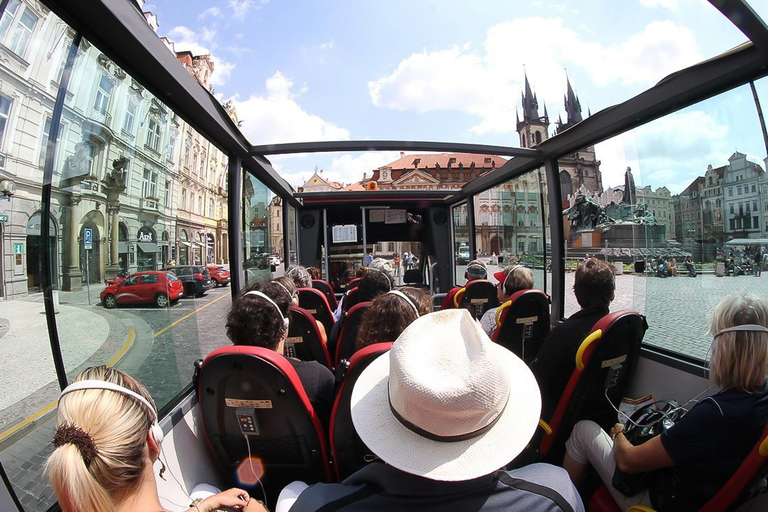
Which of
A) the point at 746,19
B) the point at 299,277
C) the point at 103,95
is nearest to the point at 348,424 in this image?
the point at 103,95

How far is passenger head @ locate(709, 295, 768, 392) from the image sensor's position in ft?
4.68

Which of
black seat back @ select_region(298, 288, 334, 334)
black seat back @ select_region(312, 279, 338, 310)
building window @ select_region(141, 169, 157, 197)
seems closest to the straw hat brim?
building window @ select_region(141, 169, 157, 197)

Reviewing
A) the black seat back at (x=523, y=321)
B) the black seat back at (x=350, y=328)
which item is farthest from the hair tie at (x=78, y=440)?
the black seat back at (x=523, y=321)

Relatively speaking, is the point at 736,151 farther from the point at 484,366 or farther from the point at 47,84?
the point at 47,84

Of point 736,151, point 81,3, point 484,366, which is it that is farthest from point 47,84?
point 736,151

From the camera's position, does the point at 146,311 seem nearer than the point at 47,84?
No

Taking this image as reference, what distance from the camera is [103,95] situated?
1685 millimetres

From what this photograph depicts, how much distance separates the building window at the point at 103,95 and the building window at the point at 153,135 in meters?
0.37

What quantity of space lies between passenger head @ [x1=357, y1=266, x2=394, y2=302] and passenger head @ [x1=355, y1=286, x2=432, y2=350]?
4.38 ft

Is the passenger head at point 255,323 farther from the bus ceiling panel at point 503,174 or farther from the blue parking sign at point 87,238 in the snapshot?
the bus ceiling panel at point 503,174

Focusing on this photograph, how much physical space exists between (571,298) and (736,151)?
→ 202 centimetres

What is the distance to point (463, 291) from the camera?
439 cm

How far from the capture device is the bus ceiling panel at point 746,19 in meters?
1.44

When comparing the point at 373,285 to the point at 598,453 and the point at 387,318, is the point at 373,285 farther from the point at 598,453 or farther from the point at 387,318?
the point at 598,453
